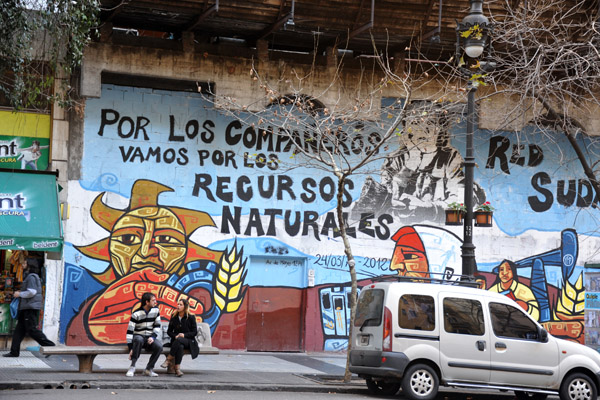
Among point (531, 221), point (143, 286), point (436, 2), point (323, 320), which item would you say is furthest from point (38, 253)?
point (531, 221)

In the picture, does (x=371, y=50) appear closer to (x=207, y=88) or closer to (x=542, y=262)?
(x=207, y=88)

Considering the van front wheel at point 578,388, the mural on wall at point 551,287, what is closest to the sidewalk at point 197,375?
the van front wheel at point 578,388

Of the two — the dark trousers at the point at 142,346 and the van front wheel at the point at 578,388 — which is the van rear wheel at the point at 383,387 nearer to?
the van front wheel at the point at 578,388

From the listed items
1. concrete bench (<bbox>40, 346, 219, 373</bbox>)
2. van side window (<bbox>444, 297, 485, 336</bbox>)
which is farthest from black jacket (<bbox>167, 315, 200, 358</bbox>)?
van side window (<bbox>444, 297, 485, 336</bbox>)

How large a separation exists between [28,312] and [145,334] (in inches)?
130

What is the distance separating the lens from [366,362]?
12.8 metres

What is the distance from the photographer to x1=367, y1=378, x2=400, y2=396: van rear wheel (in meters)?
13.4

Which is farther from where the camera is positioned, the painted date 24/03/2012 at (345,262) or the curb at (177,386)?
the painted date 24/03/2012 at (345,262)

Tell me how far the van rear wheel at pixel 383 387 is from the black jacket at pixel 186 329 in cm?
306

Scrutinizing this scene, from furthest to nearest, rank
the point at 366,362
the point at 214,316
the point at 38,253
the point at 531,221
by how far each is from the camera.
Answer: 1. the point at 531,221
2. the point at 214,316
3. the point at 38,253
4. the point at 366,362

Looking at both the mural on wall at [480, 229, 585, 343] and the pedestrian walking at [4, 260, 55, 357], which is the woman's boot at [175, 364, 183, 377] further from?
the mural on wall at [480, 229, 585, 343]

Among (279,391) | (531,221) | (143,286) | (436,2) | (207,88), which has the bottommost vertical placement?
(279,391)

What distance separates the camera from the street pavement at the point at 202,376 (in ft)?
41.2

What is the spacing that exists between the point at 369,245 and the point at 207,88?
17.8 feet
